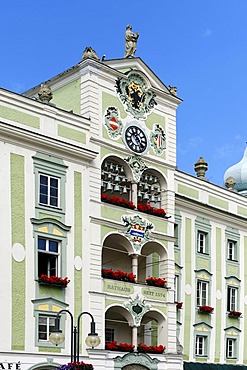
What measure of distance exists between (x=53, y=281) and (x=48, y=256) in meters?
1.31

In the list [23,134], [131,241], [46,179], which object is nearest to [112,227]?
[131,241]

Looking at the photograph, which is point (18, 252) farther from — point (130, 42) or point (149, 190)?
point (130, 42)

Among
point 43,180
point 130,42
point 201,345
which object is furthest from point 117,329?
point 130,42

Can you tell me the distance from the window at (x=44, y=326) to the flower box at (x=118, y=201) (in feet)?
20.8

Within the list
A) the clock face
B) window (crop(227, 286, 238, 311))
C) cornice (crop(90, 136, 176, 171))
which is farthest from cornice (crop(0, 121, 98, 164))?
window (crop(227, 286, 238, 311))

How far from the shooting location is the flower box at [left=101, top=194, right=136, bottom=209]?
34.8 metres

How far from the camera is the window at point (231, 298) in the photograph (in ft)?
143

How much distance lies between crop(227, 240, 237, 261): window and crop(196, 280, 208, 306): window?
10.4ft

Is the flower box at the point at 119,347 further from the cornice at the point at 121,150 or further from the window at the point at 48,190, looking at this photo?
the cornice at the point at 121,150

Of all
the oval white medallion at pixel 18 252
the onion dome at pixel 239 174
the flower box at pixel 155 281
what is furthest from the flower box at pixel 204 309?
the onion dome at pixel 239 174

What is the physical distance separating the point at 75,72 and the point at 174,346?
14057mm

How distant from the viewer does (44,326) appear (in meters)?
31.2

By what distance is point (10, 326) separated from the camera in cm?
2975

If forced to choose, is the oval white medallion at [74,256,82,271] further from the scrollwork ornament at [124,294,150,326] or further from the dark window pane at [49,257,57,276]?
the scrollwork ornament at [124,294,150,326]
